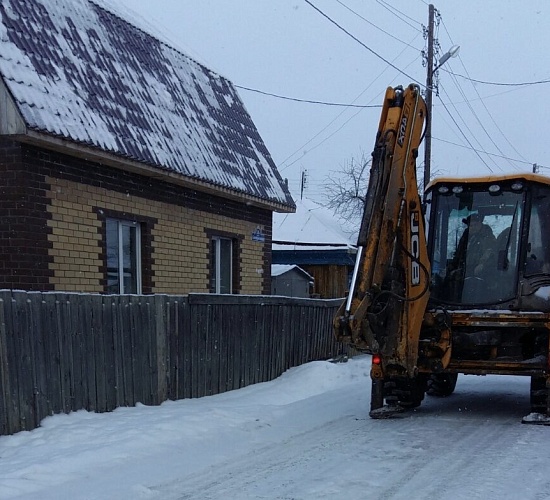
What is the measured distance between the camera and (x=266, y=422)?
7508 millimetres

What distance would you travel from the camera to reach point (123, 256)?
Answer: 1020 cm

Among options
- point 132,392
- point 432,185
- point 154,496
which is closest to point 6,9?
point 132,392

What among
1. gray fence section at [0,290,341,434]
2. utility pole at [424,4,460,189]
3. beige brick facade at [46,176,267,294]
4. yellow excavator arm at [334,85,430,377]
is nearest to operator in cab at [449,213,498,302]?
yellow excavator arm at [334,85,430,377]

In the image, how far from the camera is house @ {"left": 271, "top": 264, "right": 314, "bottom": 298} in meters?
23.3

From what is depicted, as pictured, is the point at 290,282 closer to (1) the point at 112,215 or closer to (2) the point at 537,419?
(1) the point at 112,215

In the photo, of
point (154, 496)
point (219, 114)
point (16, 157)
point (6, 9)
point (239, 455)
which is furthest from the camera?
point (219, 114)

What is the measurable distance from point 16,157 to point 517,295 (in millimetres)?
6401

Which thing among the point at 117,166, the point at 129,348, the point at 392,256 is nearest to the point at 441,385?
the point at 392,256

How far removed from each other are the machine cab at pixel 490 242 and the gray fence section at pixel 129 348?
307 centimetres

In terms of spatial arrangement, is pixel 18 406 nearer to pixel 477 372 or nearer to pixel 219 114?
pixel 477 372

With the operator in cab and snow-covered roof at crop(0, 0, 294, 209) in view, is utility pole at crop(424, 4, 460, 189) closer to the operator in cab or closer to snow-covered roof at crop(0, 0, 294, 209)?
snow-covered roof at crop(0, 0, 294, 209)

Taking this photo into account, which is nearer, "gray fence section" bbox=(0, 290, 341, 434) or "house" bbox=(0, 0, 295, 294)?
"gray fence section" bbox=(0, 290, 341, 434)

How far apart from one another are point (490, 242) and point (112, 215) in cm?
536

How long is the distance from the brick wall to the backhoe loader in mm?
3999
